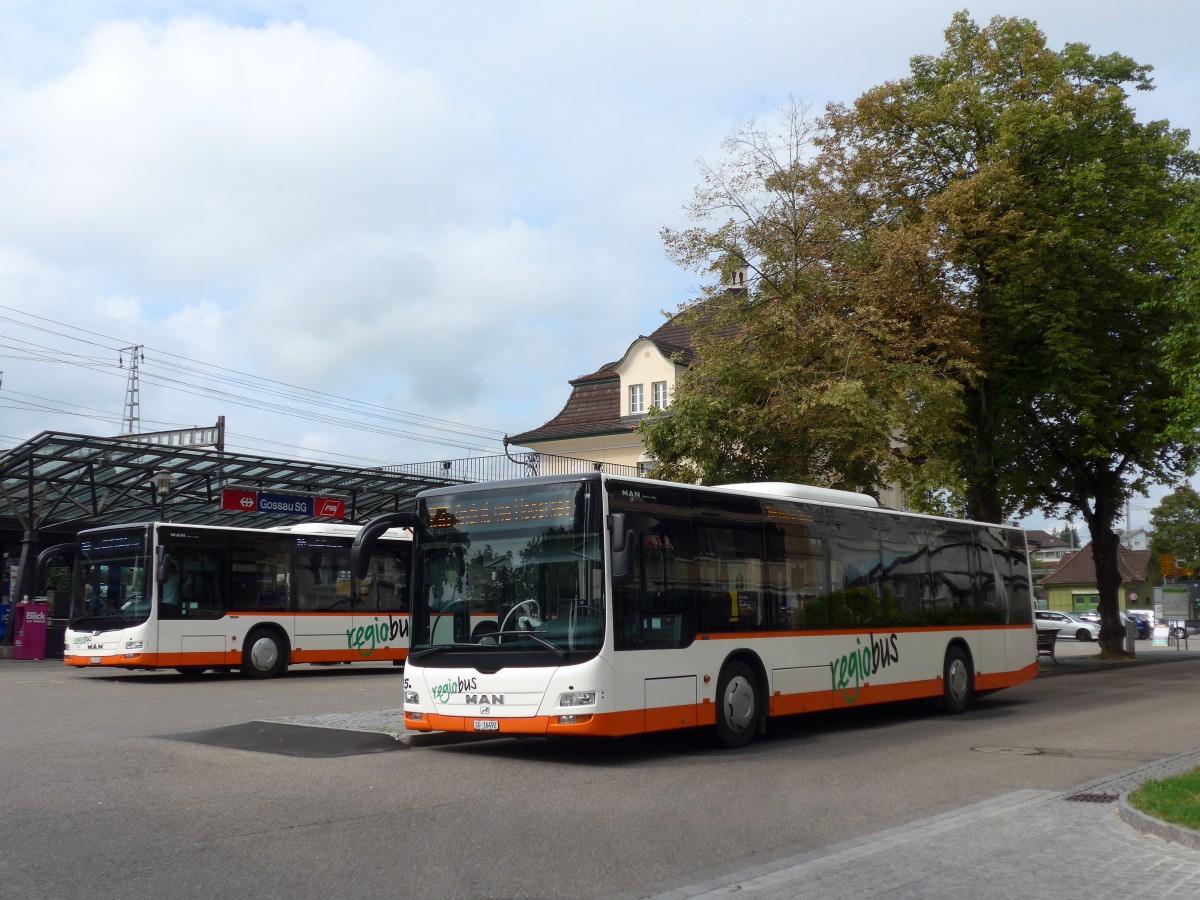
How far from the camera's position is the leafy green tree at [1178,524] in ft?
304

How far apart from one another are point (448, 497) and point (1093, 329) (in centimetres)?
1929

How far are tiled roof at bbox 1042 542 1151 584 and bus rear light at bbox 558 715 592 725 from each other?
→ 309ft

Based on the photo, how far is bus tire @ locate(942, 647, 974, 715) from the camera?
17953 millimetres

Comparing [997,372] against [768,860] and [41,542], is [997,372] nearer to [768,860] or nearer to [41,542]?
[768,860]

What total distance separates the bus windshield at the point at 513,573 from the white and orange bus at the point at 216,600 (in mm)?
10498

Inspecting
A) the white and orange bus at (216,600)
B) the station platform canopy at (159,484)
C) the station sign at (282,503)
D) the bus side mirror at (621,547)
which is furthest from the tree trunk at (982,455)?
the station sign at (282,503)

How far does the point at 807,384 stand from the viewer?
21.6 meters

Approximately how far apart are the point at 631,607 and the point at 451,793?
9.64 ft

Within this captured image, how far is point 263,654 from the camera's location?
79.7 feet

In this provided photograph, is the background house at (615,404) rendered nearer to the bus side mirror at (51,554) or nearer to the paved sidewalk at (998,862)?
the bus side mirror at (51,554)

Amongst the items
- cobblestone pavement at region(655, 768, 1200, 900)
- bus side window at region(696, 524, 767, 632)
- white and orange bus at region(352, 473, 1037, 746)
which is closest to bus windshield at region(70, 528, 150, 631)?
white and orange bus at region(352, 473, 1037, 746)

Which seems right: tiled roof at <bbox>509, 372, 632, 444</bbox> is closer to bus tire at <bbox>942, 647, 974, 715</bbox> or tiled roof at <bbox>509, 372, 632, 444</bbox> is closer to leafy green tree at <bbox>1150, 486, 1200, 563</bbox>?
bus tire at <bbox>942, 647, 974, 715</bbox>

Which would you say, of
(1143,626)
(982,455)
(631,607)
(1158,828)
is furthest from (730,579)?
(1143,626)

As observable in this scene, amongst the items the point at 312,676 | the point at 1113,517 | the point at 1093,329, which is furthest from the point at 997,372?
the point at 312,676
